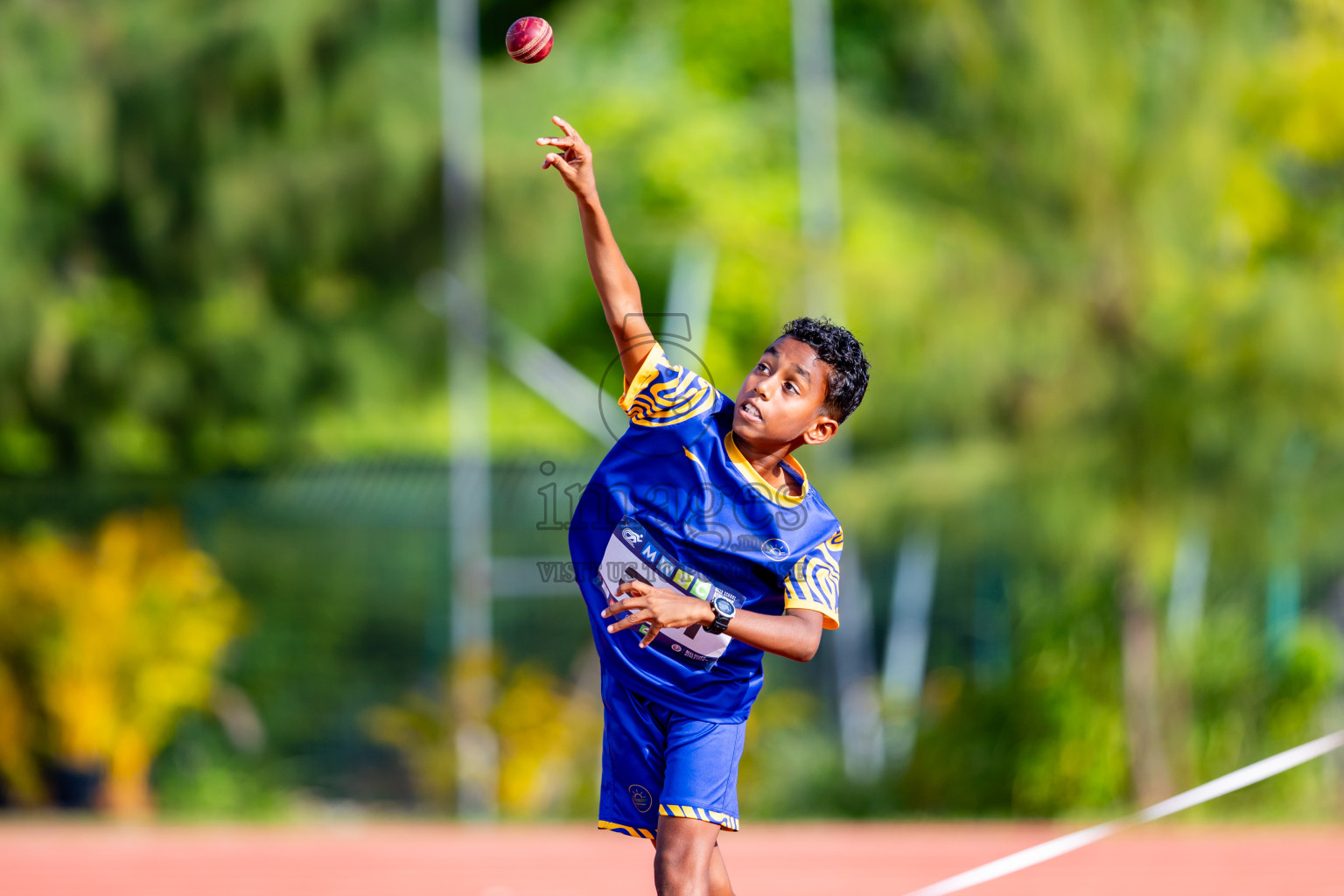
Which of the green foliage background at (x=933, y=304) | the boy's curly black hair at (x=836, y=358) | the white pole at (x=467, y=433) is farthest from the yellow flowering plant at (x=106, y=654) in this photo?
the boy's curly black hair at (x=836, y=358)

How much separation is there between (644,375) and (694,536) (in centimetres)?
42

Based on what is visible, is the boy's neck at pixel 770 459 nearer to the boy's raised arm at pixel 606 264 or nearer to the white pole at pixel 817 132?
the boy's raised arm at pixel 606 264

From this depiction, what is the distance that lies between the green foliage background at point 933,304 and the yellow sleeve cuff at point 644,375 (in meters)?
5.51

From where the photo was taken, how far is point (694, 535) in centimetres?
364

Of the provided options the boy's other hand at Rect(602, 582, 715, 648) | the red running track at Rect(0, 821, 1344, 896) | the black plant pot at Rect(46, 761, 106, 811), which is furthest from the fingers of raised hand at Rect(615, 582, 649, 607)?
the black plant pot at Rect(46, 761, 106, 811)

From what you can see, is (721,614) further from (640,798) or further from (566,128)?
(566,128)

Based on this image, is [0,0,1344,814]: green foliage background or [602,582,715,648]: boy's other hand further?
[0,0,1344,814]: green foliage background

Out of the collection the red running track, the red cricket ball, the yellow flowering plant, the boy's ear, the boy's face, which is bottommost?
the red running track

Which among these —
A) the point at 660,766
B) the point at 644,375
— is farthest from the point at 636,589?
the point at 660,766

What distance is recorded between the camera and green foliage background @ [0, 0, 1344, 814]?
8.81 meters

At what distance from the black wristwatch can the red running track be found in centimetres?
391

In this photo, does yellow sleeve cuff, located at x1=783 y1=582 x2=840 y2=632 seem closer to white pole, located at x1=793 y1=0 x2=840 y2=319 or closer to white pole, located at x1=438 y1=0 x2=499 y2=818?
white pole, located at x1=438 y1=0 x2=499 y2=818

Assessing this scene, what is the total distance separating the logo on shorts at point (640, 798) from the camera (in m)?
3.72

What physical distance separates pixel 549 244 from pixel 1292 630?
5925 millimetres
